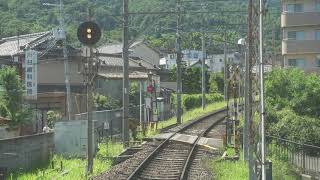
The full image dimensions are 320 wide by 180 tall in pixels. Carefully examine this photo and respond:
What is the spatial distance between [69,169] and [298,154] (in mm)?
7078

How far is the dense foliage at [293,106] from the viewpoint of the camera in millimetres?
19531

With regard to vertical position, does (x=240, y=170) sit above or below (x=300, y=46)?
below

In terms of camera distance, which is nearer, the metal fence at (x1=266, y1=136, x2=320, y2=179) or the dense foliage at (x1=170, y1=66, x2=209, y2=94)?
the metal fence at (x1=266, y1=136, x2=320, y2=179)

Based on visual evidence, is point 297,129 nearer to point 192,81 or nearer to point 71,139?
point 71,139

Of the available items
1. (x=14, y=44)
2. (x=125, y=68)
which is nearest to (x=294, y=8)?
(x=125, y=68)

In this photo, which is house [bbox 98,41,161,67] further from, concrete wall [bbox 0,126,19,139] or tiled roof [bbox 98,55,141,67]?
concrete wall [bbox 0,126,19,139]

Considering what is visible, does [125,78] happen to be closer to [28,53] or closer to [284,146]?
[284,146]

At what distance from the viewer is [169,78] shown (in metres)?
75.7

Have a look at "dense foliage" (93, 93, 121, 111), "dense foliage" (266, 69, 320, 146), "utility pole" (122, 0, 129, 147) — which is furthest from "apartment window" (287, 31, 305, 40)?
"utility pole" (122, 0, 129, 147)

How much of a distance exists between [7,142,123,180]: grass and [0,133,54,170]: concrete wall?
1.50 ft

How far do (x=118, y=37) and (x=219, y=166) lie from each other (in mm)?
65515

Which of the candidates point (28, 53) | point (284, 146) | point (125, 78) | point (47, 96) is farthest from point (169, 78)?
point (284, 146)

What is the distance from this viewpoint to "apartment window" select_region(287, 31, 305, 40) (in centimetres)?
4484

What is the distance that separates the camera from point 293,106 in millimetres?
24078
